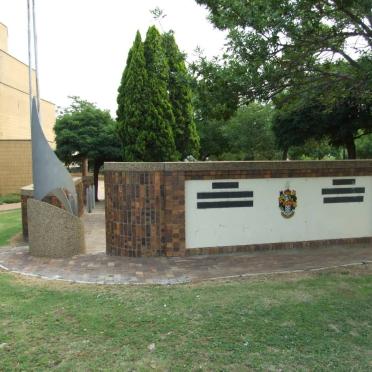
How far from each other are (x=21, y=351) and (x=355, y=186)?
23.6 ft

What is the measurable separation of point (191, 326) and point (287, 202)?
4.54 metres

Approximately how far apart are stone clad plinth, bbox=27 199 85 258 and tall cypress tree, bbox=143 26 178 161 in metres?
9.28

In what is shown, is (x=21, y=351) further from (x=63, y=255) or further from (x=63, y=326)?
(x=63, y=255)

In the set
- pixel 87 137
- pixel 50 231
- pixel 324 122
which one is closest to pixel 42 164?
pixel 50 231

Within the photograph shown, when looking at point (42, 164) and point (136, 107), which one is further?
point (136, 107)

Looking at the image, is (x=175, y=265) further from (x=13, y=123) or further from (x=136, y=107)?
(x=13, y=123)

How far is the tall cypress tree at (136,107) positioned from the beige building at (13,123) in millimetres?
12312

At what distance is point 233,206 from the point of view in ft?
27.7

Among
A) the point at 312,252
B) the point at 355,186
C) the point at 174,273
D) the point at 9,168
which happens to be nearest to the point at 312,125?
the point at 355,186

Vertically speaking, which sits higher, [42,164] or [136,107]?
[136,107]

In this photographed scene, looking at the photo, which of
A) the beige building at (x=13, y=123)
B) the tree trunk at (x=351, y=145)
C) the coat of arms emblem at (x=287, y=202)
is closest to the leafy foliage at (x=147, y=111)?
the tree trunk at (x=351, y=145)

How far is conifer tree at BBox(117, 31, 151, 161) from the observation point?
17.0m

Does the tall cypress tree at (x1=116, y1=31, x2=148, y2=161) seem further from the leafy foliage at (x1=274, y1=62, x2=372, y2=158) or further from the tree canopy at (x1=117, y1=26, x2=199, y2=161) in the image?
the leafy foliage at (x1=274, y1=62, x2=372, y2=158)

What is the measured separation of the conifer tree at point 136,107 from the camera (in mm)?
17047
